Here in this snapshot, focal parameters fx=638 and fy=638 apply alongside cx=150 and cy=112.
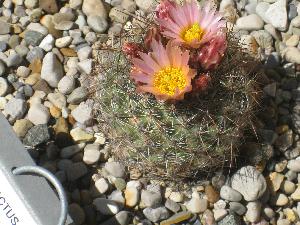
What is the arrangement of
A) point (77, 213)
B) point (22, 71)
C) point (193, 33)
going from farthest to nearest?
point (22, 71)
point (77, 213)
point (193, 33)

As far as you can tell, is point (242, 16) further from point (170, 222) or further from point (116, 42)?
point (170, 222)

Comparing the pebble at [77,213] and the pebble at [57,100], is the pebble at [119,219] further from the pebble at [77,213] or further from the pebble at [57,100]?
the pebble at [57,100]

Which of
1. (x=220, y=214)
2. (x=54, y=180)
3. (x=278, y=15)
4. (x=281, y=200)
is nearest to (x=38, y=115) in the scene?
(x=54, y=180)

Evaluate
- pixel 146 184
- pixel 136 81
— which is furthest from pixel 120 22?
pixel 136 81

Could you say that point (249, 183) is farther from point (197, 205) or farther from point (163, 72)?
point (163, 72)

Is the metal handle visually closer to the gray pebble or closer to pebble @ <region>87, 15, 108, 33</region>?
the gray pebble

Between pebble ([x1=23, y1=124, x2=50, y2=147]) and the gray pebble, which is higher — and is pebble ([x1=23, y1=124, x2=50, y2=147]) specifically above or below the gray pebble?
below

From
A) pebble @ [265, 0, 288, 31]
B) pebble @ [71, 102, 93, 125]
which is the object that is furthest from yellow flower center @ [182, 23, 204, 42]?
pebble @ [265, 0, 288, 31]
